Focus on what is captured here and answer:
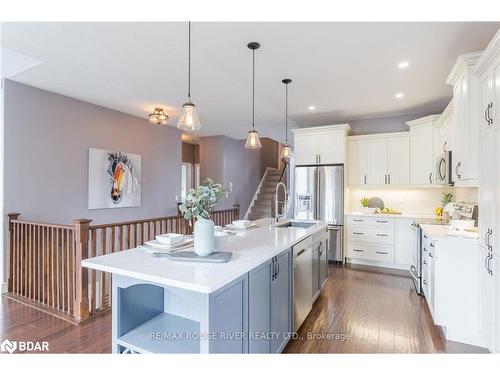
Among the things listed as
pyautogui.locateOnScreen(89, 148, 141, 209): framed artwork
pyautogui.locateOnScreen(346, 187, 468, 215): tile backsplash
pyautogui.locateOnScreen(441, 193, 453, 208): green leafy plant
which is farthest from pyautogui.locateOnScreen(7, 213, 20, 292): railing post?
pyautogui.locateOnScreen(441, 193, 453, 208): green leafy plant

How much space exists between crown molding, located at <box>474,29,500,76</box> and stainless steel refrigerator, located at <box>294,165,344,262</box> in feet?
9.12

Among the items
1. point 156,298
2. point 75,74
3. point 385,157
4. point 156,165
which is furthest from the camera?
point 156,165

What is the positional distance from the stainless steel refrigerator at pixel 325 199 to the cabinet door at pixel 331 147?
0.14 m

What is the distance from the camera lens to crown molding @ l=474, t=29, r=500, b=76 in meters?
1.85

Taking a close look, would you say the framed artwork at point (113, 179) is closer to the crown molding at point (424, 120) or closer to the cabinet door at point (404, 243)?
the cabinet door at point (404, 243)

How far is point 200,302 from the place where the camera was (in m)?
1.61

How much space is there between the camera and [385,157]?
4.94m

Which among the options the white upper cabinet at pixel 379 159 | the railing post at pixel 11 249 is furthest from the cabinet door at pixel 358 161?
the railing post at pixel 11 249

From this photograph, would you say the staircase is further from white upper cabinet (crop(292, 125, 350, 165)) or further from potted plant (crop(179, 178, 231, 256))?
potted plant (crop(179, 178, 231, 256))

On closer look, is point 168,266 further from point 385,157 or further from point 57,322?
point 385,157

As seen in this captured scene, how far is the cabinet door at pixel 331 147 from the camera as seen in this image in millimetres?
4996

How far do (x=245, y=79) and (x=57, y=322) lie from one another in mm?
3359

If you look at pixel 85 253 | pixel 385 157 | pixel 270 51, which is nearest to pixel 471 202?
pixel 385 157

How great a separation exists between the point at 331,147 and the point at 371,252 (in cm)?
197
